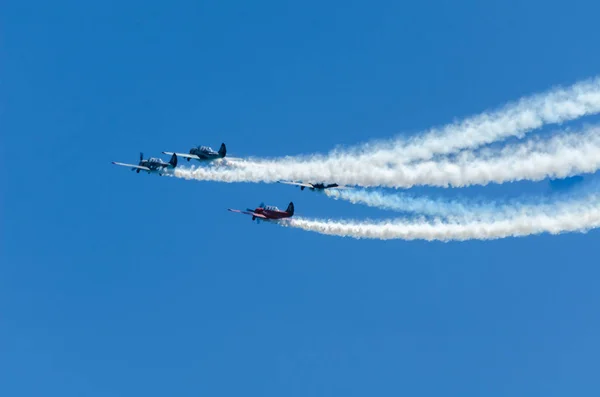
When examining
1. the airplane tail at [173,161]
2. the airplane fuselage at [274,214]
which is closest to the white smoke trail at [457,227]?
the airplane fuselage at [274,214]

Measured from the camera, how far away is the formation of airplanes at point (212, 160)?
78.0 m

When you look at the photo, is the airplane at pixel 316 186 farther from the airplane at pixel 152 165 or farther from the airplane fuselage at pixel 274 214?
the airplane at pixel 152 165

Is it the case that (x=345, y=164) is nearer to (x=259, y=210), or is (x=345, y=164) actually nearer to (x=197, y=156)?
(x=259, y=210)

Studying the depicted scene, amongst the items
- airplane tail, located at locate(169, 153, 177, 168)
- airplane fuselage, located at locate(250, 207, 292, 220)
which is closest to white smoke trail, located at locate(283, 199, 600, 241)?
airplane fuselage, located at locate(250, 207, 292, 220)

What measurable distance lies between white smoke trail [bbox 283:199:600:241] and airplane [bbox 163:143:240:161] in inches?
431

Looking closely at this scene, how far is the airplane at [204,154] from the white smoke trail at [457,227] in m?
10.9

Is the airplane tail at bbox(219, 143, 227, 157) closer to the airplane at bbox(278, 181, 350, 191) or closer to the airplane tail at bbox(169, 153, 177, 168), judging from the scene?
the airplane tail at bbox(169, 153, 177, 168)

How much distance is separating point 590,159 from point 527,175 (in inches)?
197

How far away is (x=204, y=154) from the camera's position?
87.1m

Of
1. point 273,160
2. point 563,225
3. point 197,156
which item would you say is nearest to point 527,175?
point 563,225

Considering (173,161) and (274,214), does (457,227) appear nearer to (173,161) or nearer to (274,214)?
(274,214)

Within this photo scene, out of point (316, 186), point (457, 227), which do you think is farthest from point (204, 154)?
point (457, 227)

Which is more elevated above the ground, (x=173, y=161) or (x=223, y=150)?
(x=223, y=150)

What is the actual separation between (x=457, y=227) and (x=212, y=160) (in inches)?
1023
